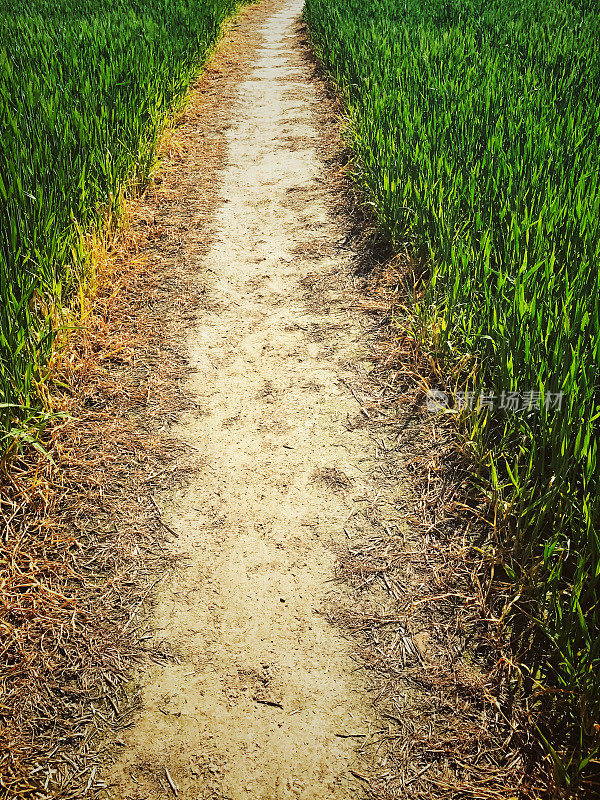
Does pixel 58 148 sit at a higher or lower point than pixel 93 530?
higher

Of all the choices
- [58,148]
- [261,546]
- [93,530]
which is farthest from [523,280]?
[58,148]

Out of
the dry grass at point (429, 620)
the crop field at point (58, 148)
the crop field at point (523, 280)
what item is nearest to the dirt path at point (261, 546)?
the dry grass at point (429, 620)

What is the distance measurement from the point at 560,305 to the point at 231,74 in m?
6.61

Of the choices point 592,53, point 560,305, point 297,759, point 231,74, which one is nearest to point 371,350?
point 560,305

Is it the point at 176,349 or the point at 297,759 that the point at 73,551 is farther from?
the point at 176,349

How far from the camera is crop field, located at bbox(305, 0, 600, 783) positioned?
142 cm

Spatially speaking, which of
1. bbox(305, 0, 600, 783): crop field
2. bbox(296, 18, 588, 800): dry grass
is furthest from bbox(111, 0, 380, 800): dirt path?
bbox(305, 0, 600, 783): crop field

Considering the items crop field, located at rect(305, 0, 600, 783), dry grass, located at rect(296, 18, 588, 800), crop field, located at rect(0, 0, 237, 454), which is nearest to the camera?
dry grass, located at rect(296, 18, 588, 800)

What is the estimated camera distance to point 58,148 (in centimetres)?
277

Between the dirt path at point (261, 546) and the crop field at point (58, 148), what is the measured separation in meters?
0.66

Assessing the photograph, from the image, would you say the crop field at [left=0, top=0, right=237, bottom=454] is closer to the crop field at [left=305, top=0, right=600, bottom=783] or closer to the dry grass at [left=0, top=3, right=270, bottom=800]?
the dry grass at [left=0, top=3, right=270, bottom=800]

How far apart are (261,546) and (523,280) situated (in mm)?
1285

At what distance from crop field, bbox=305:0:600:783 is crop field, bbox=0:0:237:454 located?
156 cm

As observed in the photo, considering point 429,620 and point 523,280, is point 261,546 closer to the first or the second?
point 429,620
